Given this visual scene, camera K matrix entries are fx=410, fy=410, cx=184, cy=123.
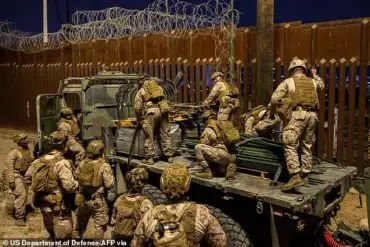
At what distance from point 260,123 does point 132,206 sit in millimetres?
2698

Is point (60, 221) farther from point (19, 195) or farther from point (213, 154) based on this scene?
point (213, 154)

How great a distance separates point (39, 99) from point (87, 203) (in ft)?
10.6

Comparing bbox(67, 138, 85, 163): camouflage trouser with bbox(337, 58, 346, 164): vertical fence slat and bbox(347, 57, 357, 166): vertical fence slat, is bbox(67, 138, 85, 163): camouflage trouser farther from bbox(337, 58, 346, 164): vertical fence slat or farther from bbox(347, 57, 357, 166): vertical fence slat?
bbox(347, 57, 357, 166): vertical fence slat

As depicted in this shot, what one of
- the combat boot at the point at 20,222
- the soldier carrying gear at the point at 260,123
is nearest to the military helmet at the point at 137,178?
the soldier carrying gear at the point at 260,123

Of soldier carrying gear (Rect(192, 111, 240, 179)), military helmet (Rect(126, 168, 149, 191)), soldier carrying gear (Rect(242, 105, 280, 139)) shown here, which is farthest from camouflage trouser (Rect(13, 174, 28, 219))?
soldier carrying gear (Rect(242, 105, 280, 139))

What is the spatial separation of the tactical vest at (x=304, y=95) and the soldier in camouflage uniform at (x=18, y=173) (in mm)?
4144

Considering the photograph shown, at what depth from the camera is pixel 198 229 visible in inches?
113

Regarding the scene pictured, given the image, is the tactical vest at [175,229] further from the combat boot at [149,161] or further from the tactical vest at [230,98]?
the tactical vest at [230,98]

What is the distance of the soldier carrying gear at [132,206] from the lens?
160 inches

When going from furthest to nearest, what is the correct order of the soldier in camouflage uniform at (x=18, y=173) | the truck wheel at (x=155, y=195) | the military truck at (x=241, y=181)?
the soldier in camouflage uniform at (x=18, y=173) < the truck wheel at (x=155, y=195) < the military truck at (x=241, y=181)

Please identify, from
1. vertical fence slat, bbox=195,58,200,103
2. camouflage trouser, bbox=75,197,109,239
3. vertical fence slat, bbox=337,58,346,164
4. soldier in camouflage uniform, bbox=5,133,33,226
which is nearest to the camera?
camouflage trouser, bbox=75,197,109,239

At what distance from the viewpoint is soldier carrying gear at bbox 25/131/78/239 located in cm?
479

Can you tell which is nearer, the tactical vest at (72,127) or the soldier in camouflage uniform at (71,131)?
the soldier in camouflage uniform at (71,131)

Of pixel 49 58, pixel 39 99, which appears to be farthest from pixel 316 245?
pixel 49 58
